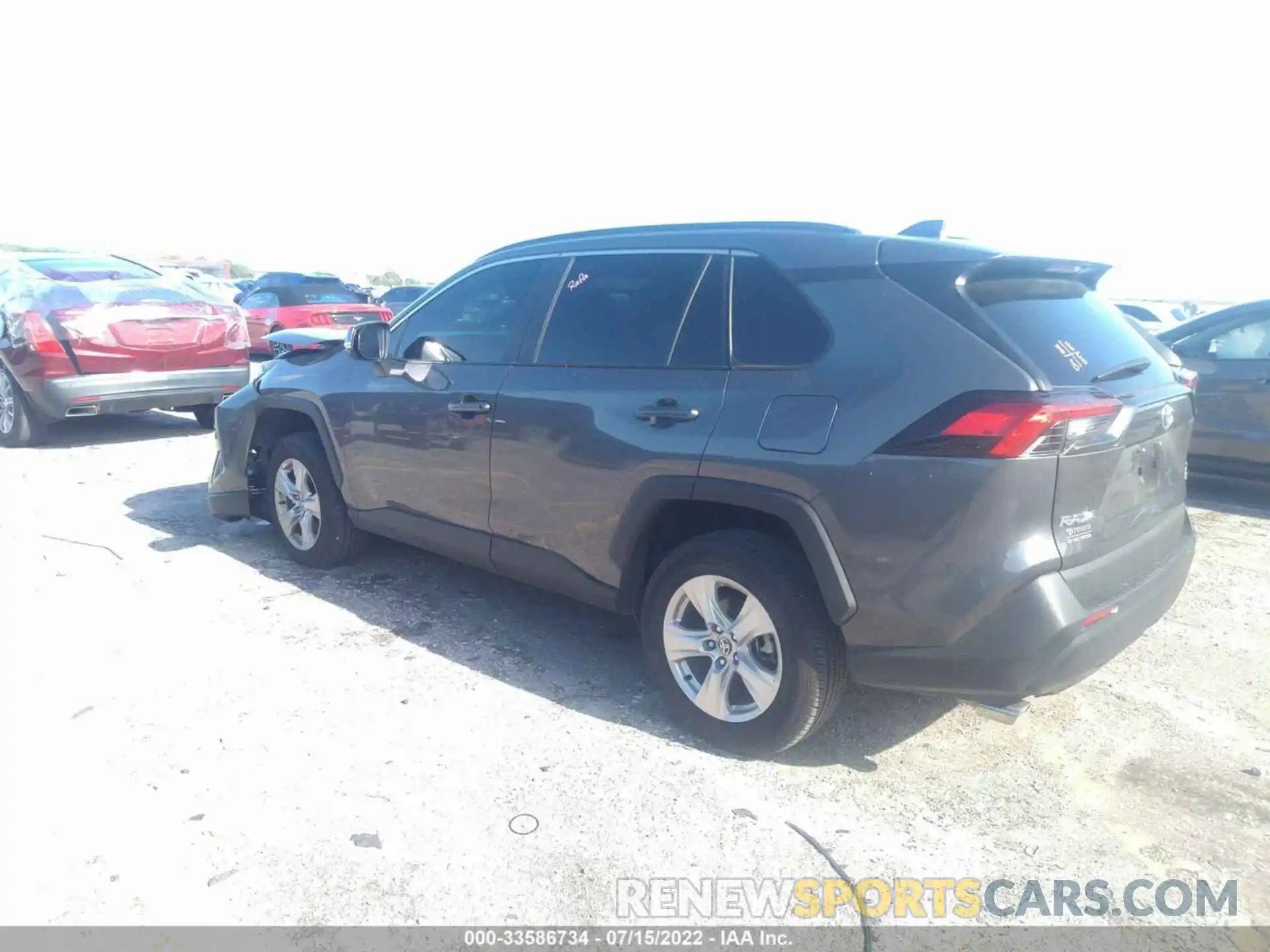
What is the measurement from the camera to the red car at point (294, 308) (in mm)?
15367

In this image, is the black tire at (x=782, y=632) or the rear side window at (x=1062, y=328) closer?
the rear side window at (x=1062, y=328)

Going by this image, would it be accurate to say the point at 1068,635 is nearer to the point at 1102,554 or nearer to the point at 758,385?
the point at 1102,554

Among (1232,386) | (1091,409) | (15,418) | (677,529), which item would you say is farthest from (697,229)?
(15,418)

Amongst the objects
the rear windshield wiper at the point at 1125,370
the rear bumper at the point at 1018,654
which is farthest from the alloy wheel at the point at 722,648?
the rear windshield wiper at the point at 1125,370

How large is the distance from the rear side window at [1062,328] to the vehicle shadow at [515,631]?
1.47 meters

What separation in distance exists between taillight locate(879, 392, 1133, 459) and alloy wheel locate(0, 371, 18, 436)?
8.04 metres

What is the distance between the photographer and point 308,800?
2.99 m

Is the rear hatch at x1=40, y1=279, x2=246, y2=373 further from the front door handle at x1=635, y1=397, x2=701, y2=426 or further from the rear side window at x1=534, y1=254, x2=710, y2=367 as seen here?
the front door handle at x1=635, y1=397, x2=701, y2=426

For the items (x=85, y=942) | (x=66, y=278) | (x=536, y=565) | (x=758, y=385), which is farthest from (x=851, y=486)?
(x=66, y=278)

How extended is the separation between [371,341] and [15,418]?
532 cm

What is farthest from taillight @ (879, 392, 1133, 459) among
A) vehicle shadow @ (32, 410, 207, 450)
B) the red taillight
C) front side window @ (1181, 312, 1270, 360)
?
vehicle shadow @ (32, 410, 207, 450)

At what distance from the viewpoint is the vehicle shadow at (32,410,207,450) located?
846 centimetres

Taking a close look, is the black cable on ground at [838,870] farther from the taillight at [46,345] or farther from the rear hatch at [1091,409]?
the taillight at [46,345]

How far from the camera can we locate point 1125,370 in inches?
121
